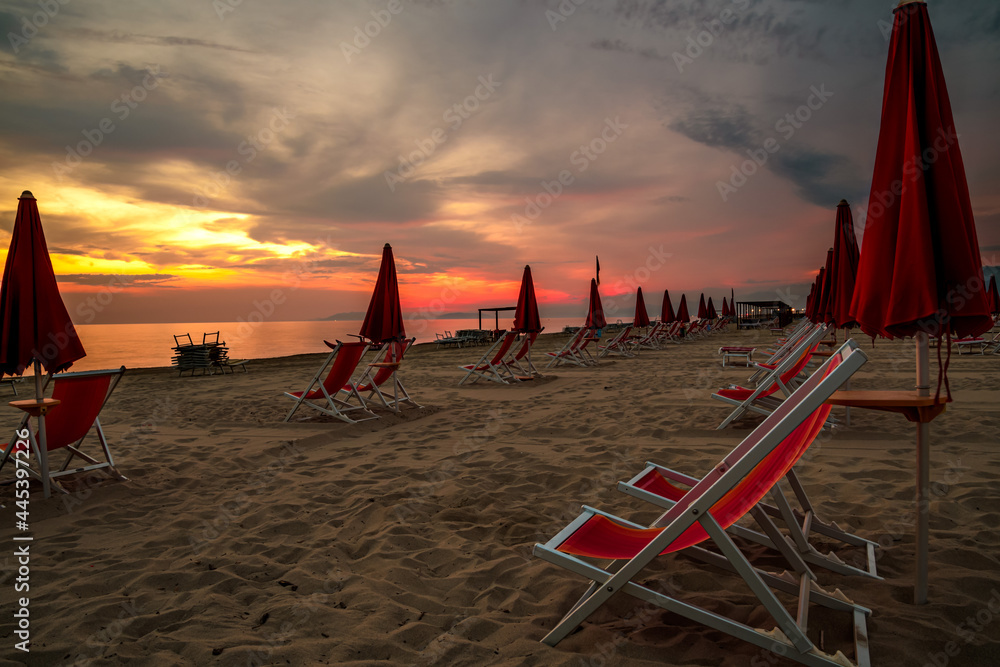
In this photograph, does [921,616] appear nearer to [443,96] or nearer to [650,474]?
[650,474]

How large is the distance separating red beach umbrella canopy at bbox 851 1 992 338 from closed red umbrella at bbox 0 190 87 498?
4.80m

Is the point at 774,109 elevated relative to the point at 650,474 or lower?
elevated

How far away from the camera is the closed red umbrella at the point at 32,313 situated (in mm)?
3402

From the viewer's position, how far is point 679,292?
24.2 meters

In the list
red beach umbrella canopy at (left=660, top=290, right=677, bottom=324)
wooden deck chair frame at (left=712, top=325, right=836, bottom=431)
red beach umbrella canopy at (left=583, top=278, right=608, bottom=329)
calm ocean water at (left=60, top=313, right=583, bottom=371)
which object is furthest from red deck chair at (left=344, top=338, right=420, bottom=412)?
red beach umbrella canopy at (left=660, top=290, right=677, bottom=324)

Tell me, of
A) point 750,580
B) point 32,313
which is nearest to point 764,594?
point 750,580

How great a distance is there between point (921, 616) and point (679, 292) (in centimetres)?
2374

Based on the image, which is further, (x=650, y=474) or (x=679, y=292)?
(x=679, y=292)

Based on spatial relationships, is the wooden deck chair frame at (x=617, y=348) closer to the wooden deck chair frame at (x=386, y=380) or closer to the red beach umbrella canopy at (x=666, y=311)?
the red beach umbrella canopy at (x=666, y=311)

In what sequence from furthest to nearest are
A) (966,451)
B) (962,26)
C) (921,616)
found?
(962,26) < (966,451) < (921,616)

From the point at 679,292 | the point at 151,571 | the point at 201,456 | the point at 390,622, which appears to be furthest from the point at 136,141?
the point at 679,292

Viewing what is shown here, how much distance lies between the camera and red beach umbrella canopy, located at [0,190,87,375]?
11.2ft

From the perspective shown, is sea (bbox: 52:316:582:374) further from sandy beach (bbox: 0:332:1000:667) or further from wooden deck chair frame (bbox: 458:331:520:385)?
sandy beach (bbox: 0:332:1000:667)

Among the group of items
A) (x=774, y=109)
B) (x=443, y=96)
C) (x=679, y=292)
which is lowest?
(x=679, y=292)
